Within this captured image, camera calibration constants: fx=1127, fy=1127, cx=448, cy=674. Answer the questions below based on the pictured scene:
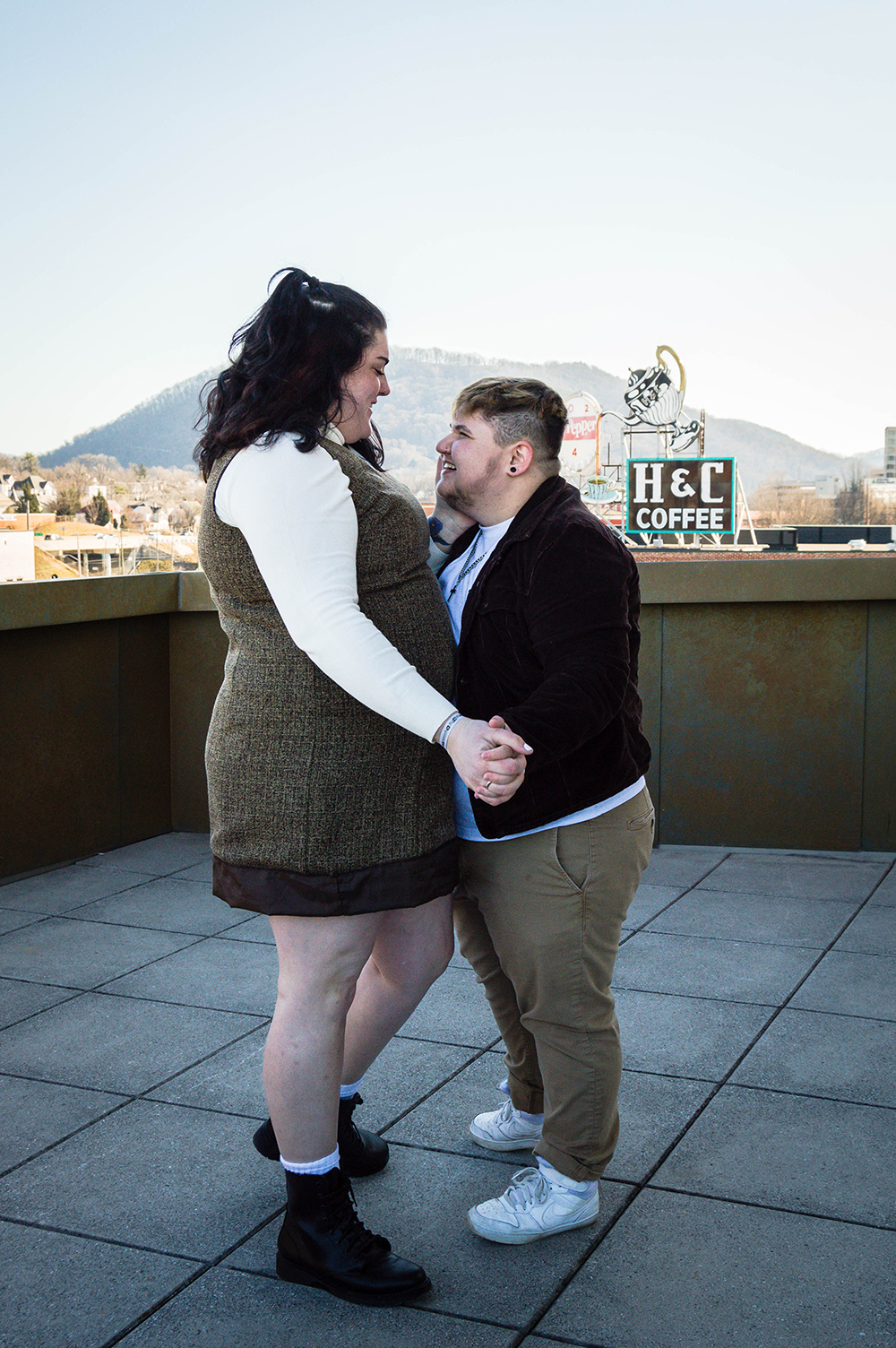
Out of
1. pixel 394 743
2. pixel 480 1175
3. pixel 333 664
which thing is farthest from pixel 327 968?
pixel 480 1175

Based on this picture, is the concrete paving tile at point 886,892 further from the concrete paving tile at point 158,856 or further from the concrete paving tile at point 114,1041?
the concrete paving tile at point 158,856

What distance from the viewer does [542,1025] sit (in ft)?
7.34

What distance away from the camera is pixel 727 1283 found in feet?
6.90

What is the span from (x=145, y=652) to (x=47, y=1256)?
3912 mm

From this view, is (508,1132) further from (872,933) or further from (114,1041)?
(872,933)

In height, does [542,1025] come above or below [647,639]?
below

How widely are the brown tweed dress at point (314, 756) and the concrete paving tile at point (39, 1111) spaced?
1060 mm

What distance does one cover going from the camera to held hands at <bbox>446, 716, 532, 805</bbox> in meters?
1.83

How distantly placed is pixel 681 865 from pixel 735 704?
34.0 inches

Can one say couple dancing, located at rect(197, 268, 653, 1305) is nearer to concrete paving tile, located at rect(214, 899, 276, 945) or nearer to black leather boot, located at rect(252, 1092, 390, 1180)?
black leather boot, located at rect(252, 1092, 390, 1180)

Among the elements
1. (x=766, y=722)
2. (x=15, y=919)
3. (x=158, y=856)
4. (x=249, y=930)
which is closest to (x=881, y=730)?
(x=766, y=722)

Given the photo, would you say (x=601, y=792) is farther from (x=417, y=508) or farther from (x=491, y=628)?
(x=417, y=508)

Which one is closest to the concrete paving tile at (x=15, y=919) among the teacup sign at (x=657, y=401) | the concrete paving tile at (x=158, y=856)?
the concrete paving tile at (x=158, y=856)

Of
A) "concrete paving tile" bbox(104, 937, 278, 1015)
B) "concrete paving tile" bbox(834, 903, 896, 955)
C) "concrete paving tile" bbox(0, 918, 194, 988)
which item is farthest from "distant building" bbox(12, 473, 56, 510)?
"concrete paving tile" bbox(834, 903, 896, 955)
